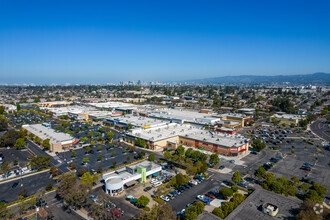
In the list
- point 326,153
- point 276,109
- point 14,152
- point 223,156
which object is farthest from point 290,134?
point 14,152

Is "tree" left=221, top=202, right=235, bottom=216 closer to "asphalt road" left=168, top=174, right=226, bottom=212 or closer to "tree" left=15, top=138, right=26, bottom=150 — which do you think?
"asphalt road" left=168, top=174, right=226, bottom=212

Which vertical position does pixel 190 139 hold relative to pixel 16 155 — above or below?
above

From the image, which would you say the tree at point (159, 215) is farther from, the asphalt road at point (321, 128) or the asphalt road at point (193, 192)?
the asphalt road at point (321, 128)

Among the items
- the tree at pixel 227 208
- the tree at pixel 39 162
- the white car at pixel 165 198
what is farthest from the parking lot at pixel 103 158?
the tree at pixel 227 208

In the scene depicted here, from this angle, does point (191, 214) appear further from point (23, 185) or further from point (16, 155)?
point (16, 155)

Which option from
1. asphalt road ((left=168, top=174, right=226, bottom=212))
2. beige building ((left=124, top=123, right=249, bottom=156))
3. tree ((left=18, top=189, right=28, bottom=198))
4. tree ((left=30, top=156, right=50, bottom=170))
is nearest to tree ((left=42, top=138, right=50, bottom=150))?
tree ((left=30, top=156, right=50, bottom=170))

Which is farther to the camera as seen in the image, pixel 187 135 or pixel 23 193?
pixel 187 135

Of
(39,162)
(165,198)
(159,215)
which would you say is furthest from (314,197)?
(39,162)
